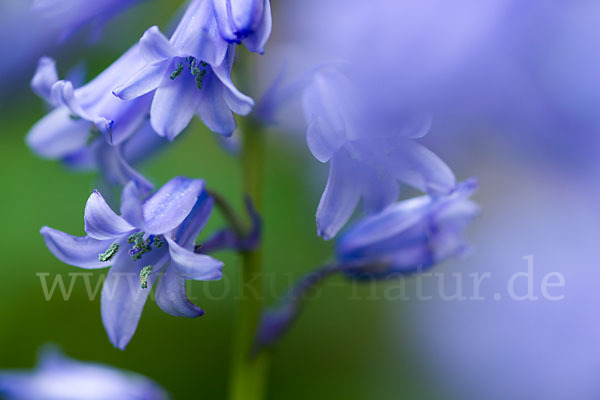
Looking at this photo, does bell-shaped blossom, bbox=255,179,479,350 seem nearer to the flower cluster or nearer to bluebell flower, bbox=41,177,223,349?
the flower cluster

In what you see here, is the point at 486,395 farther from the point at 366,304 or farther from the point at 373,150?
the point at 373,150

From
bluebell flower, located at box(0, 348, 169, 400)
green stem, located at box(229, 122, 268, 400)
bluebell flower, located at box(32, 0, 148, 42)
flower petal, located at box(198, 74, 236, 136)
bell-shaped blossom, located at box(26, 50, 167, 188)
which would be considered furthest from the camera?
bluebell flower, located at box(0, 348, 169, 400)

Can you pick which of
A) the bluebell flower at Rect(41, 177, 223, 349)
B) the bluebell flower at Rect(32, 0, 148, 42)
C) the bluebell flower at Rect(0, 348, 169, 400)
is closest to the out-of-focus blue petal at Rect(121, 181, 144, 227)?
the bluebell flower at Rect(41, 177, 223, 349)

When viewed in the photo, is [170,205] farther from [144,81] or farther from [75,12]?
[75,12]

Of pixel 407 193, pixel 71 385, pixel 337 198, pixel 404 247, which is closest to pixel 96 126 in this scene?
pixel 337 198

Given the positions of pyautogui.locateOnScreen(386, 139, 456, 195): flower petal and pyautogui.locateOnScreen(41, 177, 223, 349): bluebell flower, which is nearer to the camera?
pyautogui.locateOnScreen(41, 177, 223, 349): bluebell flower

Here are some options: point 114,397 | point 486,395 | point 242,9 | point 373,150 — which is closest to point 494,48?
point 373,150

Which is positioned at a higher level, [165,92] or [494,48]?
[494,48]
